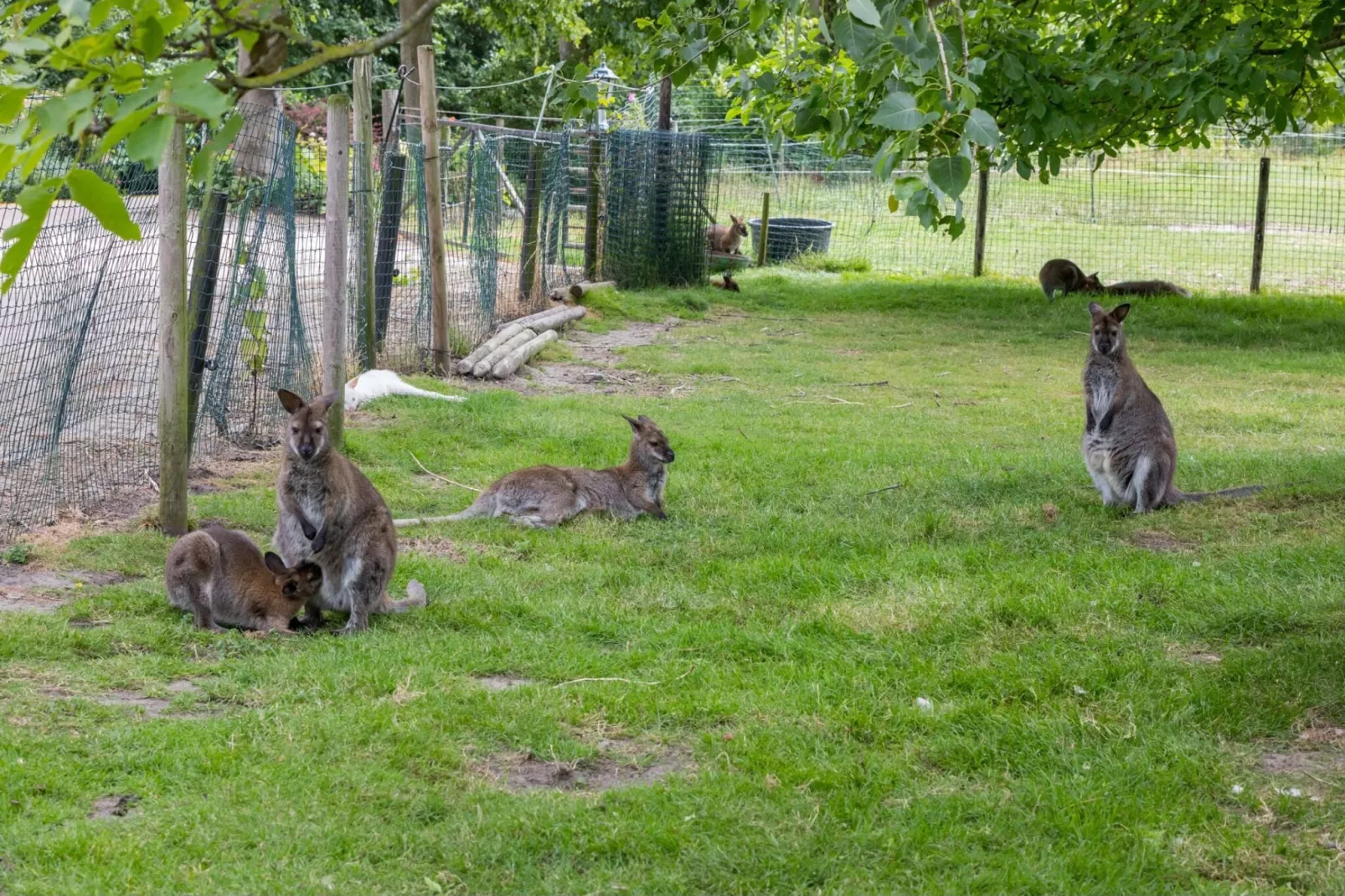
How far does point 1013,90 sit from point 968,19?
1494mm

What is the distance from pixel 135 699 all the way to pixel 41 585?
59.5 inches

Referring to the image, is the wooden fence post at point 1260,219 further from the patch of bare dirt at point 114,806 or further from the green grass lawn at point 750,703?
the patch of bare dirt at point 114,806

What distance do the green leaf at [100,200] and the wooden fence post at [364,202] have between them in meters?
8.41

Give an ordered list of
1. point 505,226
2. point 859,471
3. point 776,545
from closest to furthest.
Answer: point 776,545 < point 859,471 < point 505,226

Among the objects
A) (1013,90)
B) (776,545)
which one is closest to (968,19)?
(1013,90)

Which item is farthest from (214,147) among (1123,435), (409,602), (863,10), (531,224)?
(531,224)

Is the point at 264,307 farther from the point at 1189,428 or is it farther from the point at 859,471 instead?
the point at 1189,428

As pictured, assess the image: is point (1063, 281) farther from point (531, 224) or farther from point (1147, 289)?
point (531, 224)

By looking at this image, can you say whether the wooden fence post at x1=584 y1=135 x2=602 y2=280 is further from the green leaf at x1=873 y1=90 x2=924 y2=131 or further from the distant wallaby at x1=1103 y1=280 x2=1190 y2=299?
the green leaf at x1=873 y1=90 x2=924 y2=131

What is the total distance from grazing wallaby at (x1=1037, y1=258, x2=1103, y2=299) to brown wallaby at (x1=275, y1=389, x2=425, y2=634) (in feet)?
50.1

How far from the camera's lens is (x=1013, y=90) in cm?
1209

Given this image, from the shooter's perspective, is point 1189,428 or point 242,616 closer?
point 242,616

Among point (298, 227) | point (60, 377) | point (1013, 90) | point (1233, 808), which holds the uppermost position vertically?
point (1013, 90)

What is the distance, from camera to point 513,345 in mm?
13359
